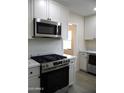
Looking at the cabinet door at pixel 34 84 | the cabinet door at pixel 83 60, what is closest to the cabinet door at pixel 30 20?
the cabinet door at pixel 34 84

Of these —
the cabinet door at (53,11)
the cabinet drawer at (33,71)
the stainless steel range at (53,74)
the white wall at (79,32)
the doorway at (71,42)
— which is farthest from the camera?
the doorway at (71,42)

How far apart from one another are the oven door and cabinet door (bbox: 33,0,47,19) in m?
1.32

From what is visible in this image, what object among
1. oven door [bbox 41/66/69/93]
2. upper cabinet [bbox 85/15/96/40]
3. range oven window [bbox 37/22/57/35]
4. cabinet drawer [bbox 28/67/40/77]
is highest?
upper cabinet [bbox 85/15/96/40]

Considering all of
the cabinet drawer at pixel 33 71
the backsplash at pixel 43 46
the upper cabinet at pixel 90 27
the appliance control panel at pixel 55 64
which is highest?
the upper cabinet at pixel 90 27

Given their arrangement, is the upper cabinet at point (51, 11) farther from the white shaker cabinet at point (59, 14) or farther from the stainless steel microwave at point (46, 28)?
the stainless steel microwave at point (46, 28)

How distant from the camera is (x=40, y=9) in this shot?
2242 mm

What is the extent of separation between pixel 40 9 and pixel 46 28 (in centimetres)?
45

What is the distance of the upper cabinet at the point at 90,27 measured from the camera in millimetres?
4155

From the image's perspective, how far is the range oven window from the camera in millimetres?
2203

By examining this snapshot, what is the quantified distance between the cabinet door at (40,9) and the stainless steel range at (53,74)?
1.01 meters

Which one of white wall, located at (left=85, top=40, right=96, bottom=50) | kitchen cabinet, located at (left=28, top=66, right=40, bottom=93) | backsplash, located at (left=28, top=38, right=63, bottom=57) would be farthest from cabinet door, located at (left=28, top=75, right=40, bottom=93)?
white wall, located at (left=85, top=40, right=96, bottom=50)

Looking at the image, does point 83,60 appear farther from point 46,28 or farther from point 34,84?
point 34,84

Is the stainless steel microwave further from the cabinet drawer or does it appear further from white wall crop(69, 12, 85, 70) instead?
white wall crop(69, 12, 85, 70)
